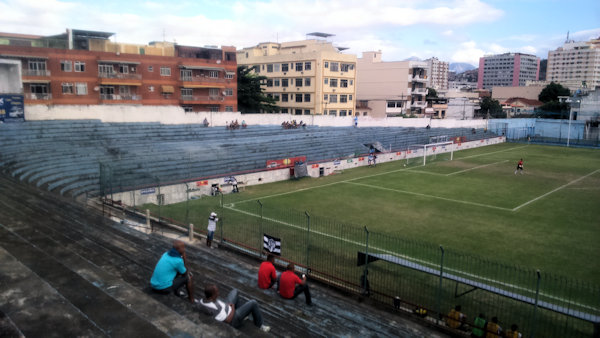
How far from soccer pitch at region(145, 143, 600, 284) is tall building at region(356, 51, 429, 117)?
39.1 m

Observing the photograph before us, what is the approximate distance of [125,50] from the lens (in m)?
50.4

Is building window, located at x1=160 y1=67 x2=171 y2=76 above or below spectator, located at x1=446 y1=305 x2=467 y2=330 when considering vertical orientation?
above

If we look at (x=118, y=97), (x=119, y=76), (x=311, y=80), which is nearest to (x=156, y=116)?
(x=118, y=97)

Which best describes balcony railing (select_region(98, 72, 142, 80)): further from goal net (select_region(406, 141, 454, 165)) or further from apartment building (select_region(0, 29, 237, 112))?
goal net (select_region(406, 141, 454, 165))

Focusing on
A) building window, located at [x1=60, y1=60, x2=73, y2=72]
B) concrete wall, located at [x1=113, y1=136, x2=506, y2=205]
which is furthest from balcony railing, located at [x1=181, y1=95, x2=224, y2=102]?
concrete wall, located at [x1=113, y1=136, x2=506, y2=205]

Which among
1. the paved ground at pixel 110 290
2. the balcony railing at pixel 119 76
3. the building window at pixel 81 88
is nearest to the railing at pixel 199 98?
the balcony railing at pixel 119 76

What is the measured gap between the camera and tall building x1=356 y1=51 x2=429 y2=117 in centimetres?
8081

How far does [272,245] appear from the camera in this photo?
567 inches

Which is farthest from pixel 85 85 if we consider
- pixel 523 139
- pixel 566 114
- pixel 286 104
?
pixel 566 114

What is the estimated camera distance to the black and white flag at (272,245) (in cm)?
1418

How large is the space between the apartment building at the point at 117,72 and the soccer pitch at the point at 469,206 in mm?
24287

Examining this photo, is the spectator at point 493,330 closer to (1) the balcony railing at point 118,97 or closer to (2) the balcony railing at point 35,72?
(2) the balcony railing at point 35,72

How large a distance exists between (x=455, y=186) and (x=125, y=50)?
39915 mm

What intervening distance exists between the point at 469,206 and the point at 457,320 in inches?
666
